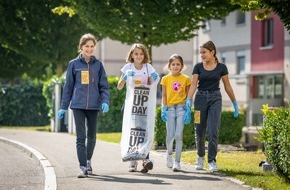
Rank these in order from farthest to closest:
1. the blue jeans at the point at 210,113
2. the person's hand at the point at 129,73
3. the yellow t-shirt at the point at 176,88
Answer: the yellow t-shirt at the point at 176,88 → the blue jeans at the point at 210,113 → the person's hand at the point at 129,73

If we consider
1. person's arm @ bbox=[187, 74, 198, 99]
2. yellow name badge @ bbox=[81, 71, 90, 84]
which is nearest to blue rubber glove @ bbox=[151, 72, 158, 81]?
person's arm @ bbox=[187, 74, 198, 99]

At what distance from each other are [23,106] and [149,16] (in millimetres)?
12820

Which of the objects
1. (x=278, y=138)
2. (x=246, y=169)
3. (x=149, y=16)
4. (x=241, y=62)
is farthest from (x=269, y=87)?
(x=278, y=138)

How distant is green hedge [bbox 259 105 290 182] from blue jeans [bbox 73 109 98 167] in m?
2.46

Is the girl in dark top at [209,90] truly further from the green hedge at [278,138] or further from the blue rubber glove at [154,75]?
the green hedge at [278,138]

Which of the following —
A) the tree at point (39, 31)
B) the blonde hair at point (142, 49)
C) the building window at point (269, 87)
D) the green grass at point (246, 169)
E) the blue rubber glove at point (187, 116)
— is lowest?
the green grass at point (246, 169)

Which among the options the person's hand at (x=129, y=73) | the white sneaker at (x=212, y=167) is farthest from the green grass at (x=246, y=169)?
the person's hand at (x=129, y=73)

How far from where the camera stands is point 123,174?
9.89 m

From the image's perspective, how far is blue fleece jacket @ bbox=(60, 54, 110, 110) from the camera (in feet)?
32.2

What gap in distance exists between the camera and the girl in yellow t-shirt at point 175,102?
412 inches

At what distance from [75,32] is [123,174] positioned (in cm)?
2476

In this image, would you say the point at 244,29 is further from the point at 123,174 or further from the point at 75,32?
the point at 123,174

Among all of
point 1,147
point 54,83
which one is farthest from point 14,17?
point 1,147

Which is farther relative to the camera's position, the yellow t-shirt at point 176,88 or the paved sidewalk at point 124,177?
the yellow t-shirt at point 176,88
